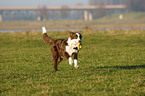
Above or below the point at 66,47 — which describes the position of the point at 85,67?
below

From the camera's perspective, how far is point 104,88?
9367mm

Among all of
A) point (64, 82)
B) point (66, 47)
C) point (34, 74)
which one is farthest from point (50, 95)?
point (34, 74)

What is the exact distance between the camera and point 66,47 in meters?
10.9

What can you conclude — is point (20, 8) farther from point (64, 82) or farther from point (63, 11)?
point (64, 82)

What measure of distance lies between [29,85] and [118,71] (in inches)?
163

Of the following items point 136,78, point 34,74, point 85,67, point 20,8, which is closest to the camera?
point 136,78

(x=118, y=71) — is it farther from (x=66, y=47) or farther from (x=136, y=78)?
(x=66, y=47)

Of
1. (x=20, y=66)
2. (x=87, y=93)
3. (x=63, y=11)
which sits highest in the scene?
(x=63, y=11)

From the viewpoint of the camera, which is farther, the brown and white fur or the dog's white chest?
the dog's white chest

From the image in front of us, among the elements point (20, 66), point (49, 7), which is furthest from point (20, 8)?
point (20, 66)

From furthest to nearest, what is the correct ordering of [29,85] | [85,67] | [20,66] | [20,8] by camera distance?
1. [20,8]
2. [20,66]
3. [85,67]
4. [29,85]

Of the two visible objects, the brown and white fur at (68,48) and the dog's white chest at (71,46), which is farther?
the dog's white chest at (71,46)

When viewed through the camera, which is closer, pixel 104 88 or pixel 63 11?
pixel 104 88

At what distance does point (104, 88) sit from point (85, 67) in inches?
172
